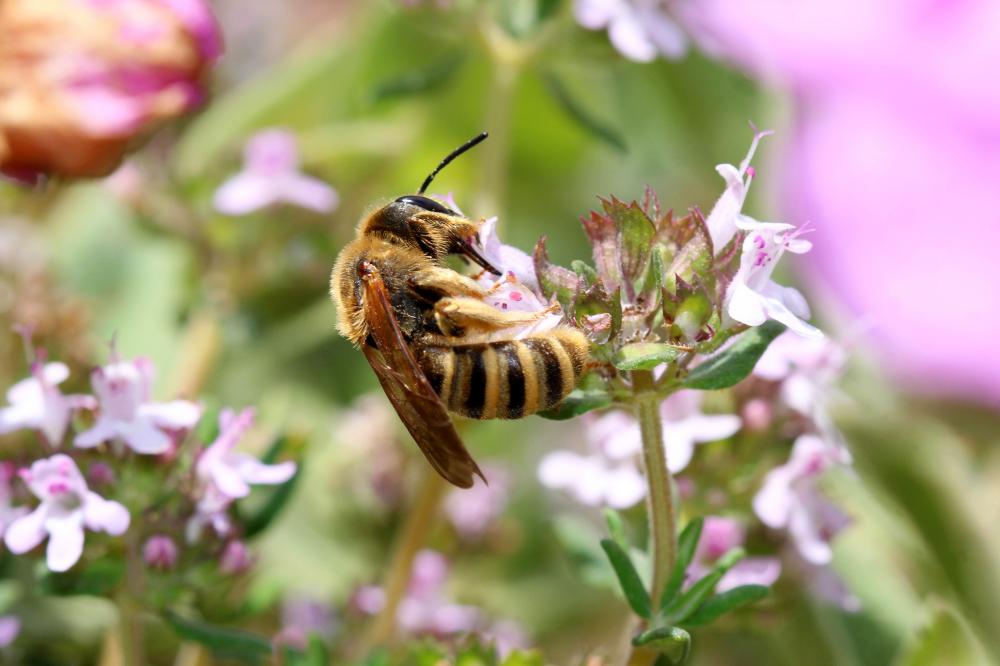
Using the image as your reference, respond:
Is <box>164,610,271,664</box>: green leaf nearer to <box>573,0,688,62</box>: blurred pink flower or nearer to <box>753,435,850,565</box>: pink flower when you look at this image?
<box>753,435,850,565</box>: pink flower

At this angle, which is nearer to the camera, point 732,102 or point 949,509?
point 949,509

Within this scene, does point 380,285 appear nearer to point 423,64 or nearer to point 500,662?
point 500,662

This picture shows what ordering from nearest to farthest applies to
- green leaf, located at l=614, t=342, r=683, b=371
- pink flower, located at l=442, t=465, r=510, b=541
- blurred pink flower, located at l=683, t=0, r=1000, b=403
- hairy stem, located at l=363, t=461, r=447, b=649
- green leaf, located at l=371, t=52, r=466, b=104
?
green leaf, located at l=614, t=342, r=683, b=371
hairy stem, located at l=363, t=461, r=447, b=649
green leaf, located at l=371, t=52, r=466, b=104
pink flower, located at l=442, t=465, r=510, b=541
blurred pink flower, located at l=683, t=0, r=1000, b=403

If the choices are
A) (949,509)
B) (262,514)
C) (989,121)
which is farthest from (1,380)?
(989,121)

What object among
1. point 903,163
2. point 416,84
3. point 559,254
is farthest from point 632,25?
point 903,163

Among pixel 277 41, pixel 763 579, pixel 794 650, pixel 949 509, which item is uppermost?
pixel 763 579

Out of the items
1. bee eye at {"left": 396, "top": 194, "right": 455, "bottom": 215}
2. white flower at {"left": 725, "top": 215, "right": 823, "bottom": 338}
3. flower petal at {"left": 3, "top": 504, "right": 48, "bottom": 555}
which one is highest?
white flower at {"left": 725, "top": 215, "right": 823, "bottom": 338}

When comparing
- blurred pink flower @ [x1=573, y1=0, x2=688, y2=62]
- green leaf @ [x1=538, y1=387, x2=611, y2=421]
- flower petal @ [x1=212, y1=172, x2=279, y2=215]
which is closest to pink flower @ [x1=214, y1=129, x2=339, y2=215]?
flower petal @ [x1=212, y1=172, x2=279, y2=215]
